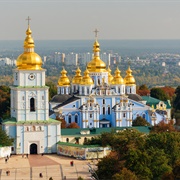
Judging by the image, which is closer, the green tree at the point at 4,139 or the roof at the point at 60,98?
the green tree at the point at 4,139

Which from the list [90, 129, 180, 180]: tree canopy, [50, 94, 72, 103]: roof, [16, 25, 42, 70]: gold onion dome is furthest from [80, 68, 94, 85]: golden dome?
[90, 129, 180, 180]: tree canopy

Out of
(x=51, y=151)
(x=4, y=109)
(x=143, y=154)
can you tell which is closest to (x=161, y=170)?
(x=143, y=154)

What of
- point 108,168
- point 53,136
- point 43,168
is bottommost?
point 43,168

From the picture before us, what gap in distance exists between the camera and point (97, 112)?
4538 centimetres

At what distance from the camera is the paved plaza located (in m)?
30.9

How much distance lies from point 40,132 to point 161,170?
10795 mm

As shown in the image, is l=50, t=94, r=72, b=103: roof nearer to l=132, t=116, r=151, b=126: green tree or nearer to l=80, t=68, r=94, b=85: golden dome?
l=80, t=68, r=94, b=85: golden dome

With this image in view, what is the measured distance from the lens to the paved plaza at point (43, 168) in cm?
3093

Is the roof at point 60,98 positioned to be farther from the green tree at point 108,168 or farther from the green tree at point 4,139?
the green tree at point 108,168

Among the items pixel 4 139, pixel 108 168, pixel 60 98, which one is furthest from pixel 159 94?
pixel 108 168

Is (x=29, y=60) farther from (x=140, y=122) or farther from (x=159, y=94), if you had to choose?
(x=159, y=94)

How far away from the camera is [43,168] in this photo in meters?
32.8

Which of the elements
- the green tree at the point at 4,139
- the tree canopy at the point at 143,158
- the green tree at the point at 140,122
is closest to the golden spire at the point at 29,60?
the green tree at the point at 4,139

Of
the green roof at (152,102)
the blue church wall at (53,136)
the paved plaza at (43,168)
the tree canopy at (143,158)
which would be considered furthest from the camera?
the green roof at (152,102)
